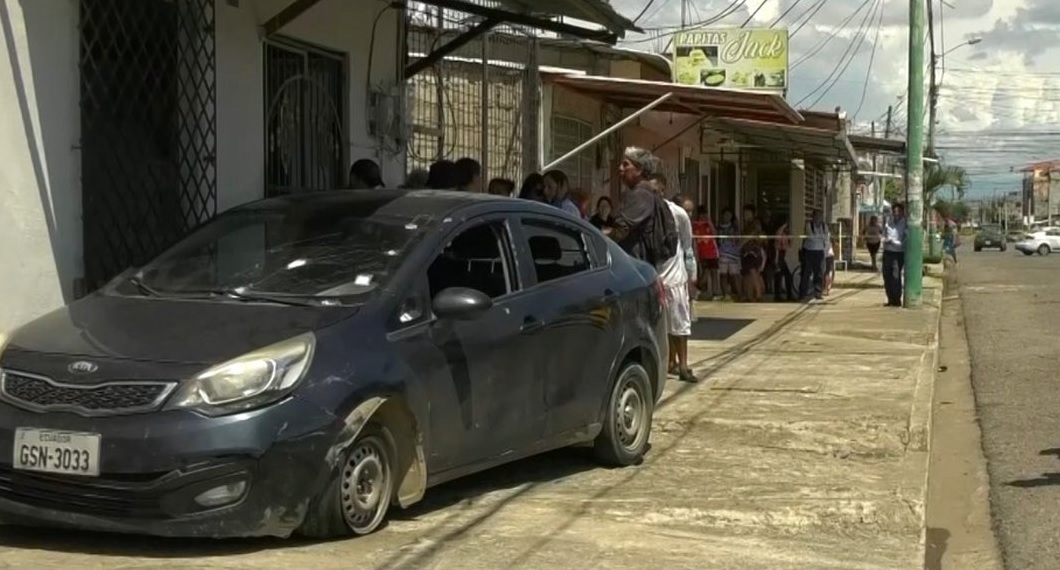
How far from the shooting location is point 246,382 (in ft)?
17.2

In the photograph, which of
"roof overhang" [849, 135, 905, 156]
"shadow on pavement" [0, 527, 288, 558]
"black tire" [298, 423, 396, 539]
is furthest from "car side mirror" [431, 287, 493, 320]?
"roof overhang" [849, 135, 905, 156]

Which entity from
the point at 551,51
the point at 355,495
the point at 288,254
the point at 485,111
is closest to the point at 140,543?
the point at 355,495

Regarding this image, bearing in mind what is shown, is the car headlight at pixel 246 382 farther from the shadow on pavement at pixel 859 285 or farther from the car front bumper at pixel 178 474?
the shadow on pavement at pixel 859 285

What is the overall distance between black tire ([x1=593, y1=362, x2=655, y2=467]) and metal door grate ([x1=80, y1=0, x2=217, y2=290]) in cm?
277

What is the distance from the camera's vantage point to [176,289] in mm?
6180

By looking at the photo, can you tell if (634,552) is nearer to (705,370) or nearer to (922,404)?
(922,404)

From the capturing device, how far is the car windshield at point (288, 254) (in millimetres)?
6055

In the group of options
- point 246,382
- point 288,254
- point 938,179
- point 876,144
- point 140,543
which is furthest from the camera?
point 938,179

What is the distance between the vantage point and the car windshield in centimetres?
605

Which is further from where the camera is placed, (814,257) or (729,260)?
(814,257)

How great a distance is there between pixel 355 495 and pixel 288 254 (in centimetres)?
136

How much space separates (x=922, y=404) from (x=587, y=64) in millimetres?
9839

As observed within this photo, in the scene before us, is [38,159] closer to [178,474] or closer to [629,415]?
[178,474]

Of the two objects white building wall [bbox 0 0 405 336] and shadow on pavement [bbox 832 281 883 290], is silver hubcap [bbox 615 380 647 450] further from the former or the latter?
shadow on pavement [bbox 832 281 883 290]
